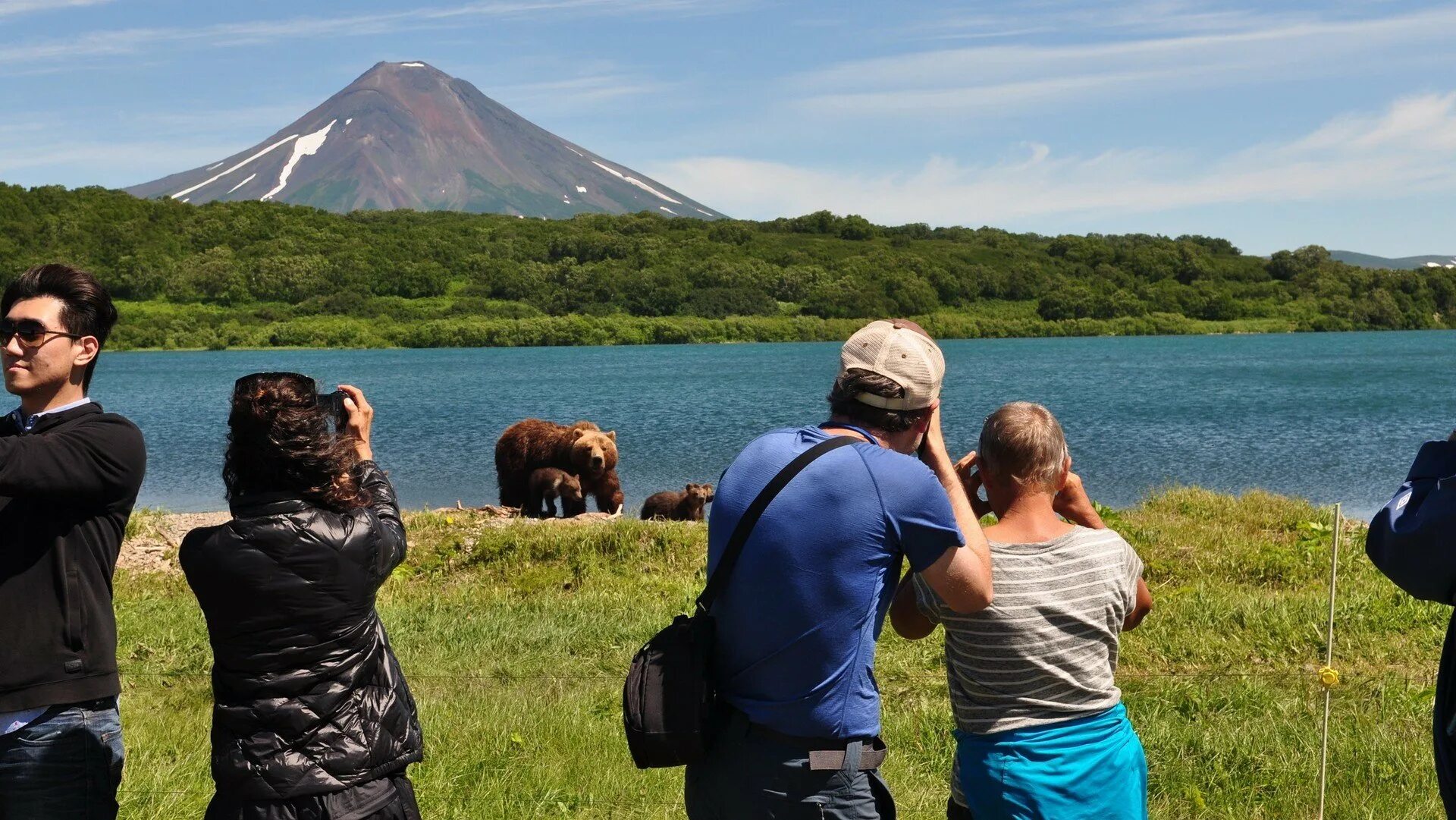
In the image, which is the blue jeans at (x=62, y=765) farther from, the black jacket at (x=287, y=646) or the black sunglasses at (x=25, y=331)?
the black sunglasses at (x=25, y=331)

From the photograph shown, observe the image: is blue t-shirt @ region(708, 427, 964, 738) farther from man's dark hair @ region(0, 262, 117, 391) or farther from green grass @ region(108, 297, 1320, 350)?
green grass @ region(108, 297, 1320, 350)

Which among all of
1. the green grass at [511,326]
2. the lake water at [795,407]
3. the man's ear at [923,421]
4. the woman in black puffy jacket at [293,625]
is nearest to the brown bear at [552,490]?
the lake water at [795,407]

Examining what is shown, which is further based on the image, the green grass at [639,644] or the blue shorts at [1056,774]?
the green grass at [639,644]

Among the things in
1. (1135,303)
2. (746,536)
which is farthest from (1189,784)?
(1135,303)

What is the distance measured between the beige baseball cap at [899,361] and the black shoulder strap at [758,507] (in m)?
0.17

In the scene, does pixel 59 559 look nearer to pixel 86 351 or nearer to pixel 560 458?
pixel 86 351

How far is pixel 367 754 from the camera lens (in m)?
2.87

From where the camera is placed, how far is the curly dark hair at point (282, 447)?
2.87 meters

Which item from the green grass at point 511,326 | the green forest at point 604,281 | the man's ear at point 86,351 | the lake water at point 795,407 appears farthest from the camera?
the green forest at point 604,281

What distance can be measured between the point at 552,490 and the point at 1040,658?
12227 millimetres

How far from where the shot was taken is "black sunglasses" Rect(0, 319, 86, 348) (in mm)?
3080

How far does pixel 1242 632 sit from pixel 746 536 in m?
5.51

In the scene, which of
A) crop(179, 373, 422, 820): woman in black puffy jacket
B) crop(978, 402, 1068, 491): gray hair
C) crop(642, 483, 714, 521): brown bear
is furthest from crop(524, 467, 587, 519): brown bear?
crop(978, 402, 1068, 491): gray hair

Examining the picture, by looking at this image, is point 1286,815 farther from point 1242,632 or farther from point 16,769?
point 16,769
